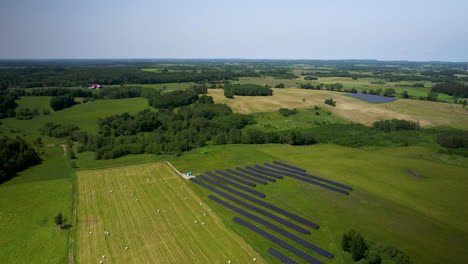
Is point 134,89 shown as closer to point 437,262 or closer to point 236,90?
point 236,90

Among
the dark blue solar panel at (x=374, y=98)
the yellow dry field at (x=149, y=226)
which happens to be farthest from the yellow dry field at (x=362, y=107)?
the yellow dry field at (x=149, y=226)

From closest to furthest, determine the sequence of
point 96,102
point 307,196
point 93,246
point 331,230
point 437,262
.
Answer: point 437,262
point 93,246
point 331,230
point 307,196
point 96,102

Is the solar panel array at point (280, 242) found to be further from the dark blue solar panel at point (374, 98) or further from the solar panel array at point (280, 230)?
the dark blue solar panel at point (374, 98)

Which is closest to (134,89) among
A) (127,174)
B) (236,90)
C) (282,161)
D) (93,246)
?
(236,90)

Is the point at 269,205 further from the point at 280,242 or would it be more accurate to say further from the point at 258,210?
the point at 280,242

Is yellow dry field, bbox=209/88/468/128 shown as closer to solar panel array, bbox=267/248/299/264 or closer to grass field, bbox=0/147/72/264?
grass field, bbox=0/147/72/264

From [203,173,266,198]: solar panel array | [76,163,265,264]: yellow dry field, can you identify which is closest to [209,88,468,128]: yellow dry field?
[203,173,266,198]: solar panel array
